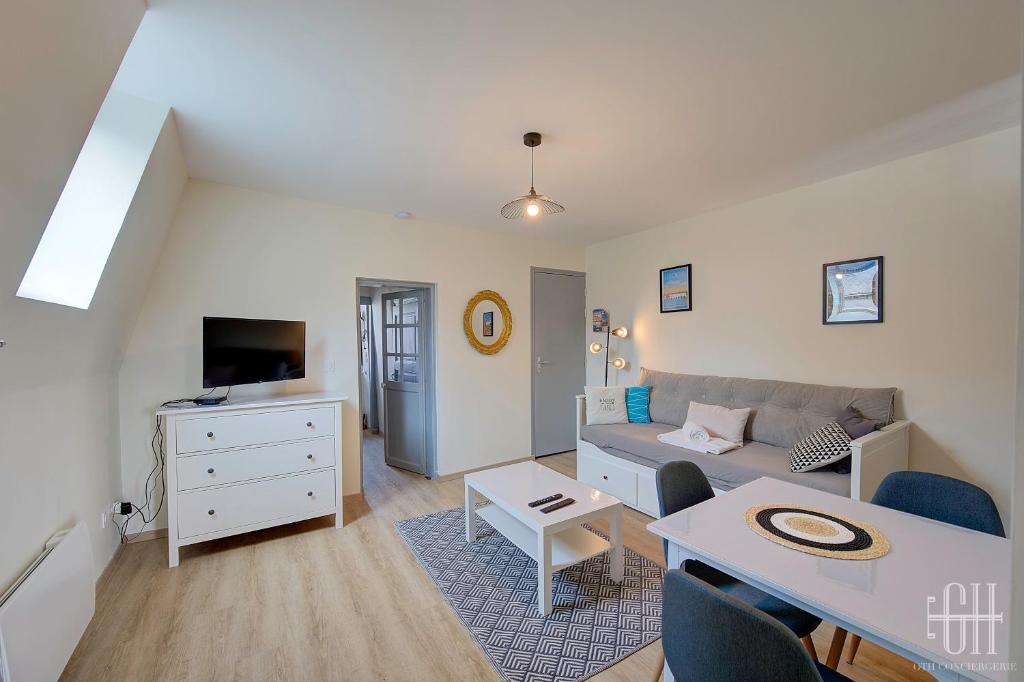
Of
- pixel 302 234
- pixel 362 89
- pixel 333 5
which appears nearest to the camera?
pixel 333 5

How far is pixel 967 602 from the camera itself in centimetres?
101

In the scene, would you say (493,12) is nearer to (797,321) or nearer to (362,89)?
(362,89)

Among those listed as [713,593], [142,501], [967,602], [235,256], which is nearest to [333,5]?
[713,593]

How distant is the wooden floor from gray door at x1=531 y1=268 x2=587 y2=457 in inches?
77.7

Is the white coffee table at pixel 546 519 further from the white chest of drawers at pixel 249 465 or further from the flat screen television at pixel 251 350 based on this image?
the flat screen television at pixel 251 350

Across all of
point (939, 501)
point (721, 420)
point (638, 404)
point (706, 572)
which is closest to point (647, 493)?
point (721, 420)

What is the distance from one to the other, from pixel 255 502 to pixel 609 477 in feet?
8.76

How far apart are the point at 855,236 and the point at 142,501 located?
5.28 meters

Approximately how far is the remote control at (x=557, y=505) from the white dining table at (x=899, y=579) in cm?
87

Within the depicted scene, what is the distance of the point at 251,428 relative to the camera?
2791 mm

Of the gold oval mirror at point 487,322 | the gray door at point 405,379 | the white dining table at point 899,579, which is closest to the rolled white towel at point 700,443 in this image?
the white dining table at point 899,579

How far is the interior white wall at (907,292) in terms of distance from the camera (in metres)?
2.44

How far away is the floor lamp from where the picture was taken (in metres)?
4.59

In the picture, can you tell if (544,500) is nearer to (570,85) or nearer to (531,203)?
(531,203)
